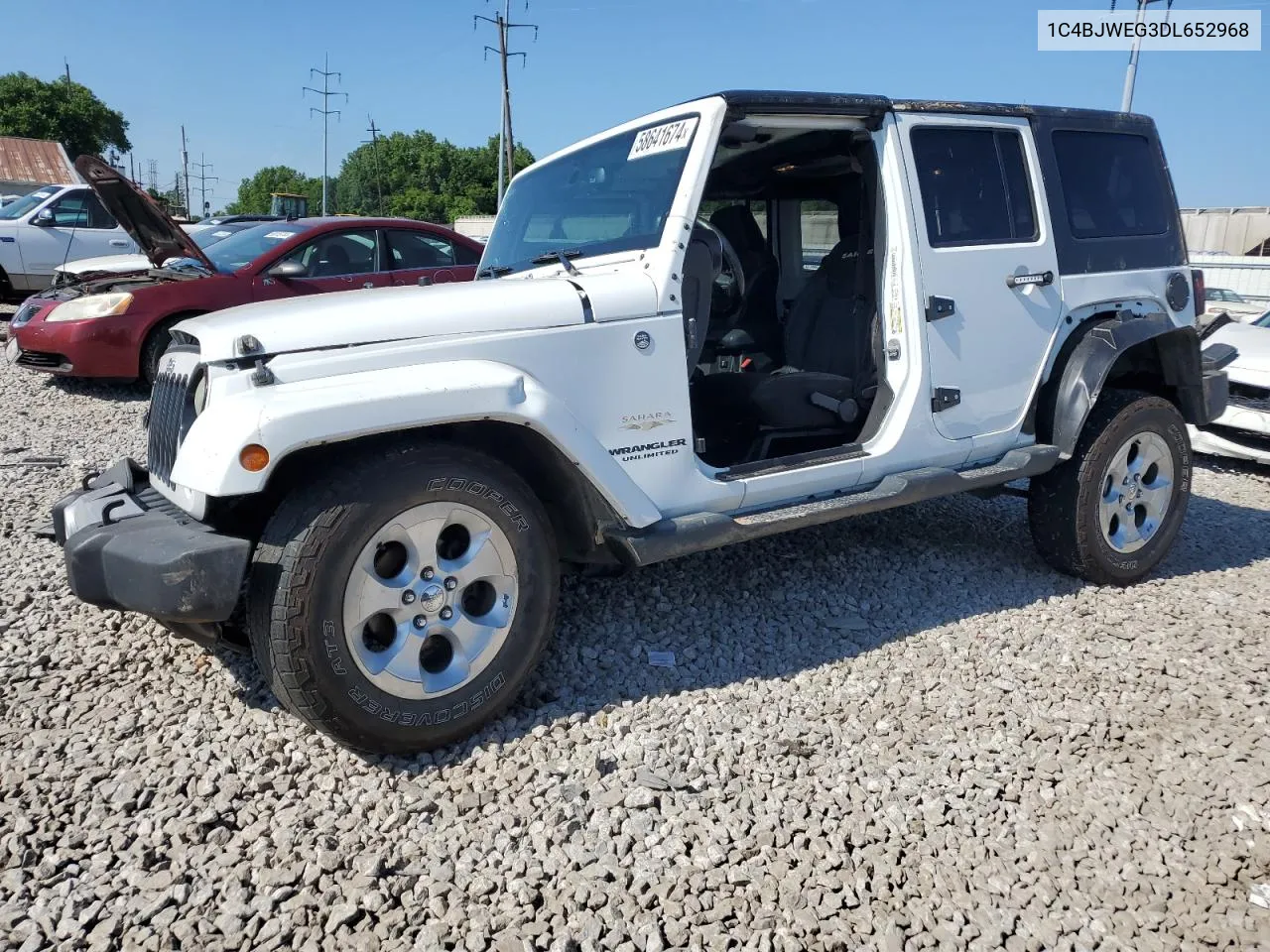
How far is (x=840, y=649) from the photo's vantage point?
3613 mm

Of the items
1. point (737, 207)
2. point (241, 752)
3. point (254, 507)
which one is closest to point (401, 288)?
point (254, 507)

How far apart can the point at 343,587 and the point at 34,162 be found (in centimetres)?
3623

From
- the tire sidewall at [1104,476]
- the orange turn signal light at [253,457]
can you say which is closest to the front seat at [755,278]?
the tire sidewall at [1104,476]

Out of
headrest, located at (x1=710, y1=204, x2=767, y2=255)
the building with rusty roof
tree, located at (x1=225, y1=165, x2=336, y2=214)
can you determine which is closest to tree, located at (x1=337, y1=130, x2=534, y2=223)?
tree, located at (x1=225, y1=165, x2=336, y2=214)

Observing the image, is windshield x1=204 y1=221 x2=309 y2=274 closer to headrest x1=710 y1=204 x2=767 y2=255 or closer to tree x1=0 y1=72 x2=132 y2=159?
headrest x1=710 y1=204 x2=767 y2=255

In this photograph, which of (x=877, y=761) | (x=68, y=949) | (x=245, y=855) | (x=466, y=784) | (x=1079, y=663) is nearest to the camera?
(x=68, y=949)

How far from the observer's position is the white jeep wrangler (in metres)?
2.58

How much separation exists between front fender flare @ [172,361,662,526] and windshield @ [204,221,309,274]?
608cm

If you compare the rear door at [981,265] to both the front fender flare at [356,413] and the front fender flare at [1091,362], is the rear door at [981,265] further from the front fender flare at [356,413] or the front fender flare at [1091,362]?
the front fender flare at [356,413]

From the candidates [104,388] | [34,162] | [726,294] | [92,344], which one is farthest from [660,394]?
[34,162]

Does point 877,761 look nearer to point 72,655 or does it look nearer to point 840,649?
point 840,649

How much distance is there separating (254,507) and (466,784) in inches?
43.0

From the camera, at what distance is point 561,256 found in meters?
3.45

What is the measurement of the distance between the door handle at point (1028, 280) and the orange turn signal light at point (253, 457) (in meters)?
3.12
